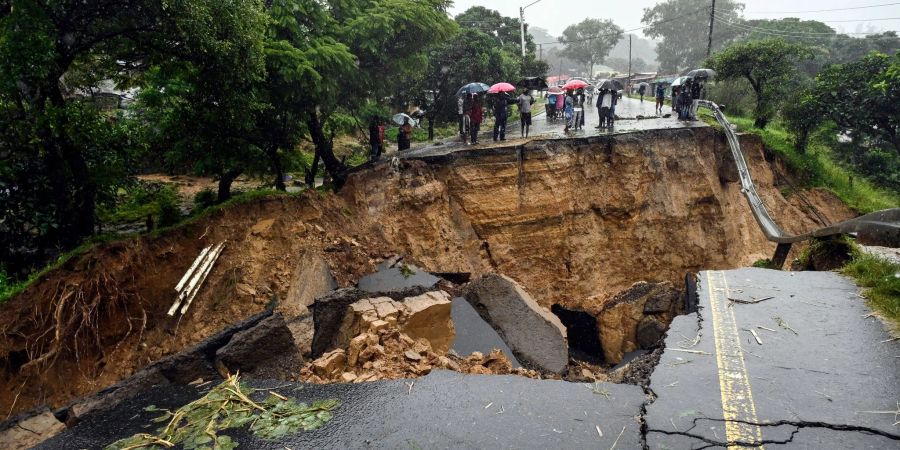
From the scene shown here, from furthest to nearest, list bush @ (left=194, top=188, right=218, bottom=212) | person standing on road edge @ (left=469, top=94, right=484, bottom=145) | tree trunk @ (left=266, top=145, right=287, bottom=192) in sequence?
1. person standing on road edge @ (left=469, top=94, right=484, bottom=145)
2. bush @ (left=194, top=188, right=218, bottom=212)
3. tree trunk @ (left=266, top=145, right=287, bottom=192)

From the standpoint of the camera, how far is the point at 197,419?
17.4 ft

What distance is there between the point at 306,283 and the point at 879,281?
10281mm

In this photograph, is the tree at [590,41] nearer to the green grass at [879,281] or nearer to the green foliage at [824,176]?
the green foliage at [824,176]

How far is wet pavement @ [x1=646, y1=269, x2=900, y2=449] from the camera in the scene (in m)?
4.41

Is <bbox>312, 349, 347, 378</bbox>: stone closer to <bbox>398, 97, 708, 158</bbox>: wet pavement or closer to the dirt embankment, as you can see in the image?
the dirt embankment

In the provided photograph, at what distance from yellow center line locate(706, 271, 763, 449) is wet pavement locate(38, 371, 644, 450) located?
84 cm

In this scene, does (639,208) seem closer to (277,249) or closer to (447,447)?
(277,249)

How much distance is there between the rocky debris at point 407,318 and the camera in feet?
24.2

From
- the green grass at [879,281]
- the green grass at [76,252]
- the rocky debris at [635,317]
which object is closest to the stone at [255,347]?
the green grass at [76,252]

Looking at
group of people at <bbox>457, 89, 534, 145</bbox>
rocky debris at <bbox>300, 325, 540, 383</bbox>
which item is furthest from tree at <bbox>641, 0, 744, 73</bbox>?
rocky debris at <bbox>300, 325, 540, 383</bbox>

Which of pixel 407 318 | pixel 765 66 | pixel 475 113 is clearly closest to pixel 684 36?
pixel 765 66

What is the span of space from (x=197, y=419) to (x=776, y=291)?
27.9 ft

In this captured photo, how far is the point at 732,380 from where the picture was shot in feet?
17.2

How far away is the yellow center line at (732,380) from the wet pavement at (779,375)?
1 cm
